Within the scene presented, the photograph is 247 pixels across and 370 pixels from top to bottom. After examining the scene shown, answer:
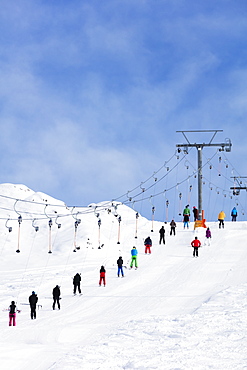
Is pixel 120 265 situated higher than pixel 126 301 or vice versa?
pixel 120 265

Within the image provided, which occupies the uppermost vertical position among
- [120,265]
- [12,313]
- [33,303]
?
[120,265]

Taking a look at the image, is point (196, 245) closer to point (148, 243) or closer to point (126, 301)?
point (148, 243)

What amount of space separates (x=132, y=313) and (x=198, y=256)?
14956mm

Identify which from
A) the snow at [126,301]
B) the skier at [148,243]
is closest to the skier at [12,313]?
the snow at [126,301]

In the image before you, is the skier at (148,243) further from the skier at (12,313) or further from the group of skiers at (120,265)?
the skier at (12,313)

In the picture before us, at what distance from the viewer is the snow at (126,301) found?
53.0 ft

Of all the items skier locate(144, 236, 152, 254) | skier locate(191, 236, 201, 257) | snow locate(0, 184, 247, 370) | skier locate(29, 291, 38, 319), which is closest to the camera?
snow locate(0, 184, 247, 370)

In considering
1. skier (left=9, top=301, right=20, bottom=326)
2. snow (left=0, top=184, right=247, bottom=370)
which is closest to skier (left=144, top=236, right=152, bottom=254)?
snow (left=0, top=184, right=247, bottom=370)

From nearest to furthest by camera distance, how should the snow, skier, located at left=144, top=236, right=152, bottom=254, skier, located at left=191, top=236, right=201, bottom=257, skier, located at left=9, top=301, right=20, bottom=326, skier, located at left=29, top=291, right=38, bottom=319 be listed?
the snow
skier, located at left=9, top=301, right=20, bottom=326
skier, located at left=29, top=291, right=38, bottom=319
skier, located at left=191, top=236, right=201, bottom=257
skier, located at left=144, top=236, right=152, bottom=254

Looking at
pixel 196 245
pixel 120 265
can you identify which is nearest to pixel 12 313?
pixel 120 265

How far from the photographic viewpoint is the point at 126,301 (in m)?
26.5

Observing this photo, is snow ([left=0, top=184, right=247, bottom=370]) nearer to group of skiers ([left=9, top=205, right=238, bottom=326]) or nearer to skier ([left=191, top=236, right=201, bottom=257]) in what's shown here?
group of skiers ([left=9, top=205, right=238, bottom=326])

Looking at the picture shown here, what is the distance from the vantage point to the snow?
16141 millimetres

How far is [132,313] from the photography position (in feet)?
78.2
